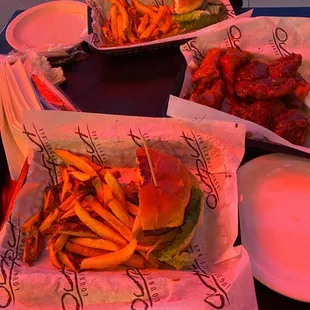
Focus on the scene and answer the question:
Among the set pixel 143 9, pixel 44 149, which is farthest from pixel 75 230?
pixel 143 9

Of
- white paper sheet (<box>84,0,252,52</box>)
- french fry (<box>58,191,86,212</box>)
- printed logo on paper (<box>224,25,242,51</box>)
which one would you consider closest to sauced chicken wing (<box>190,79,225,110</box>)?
printed logo on paper (<box>224,25,242,51</box>)

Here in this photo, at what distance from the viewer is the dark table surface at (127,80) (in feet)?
7.13

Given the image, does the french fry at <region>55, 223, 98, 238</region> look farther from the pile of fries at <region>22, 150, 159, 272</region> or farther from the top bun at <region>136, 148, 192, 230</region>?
the top bun at <region>136, 148, 192, 230</region>

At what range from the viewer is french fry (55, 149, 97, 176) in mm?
1642

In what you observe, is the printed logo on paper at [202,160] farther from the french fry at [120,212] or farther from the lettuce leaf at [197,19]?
the lettuce leaf at [197,19]

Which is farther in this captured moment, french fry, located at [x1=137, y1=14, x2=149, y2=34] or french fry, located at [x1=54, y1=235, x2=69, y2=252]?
french fry, located at [x1=137, y1=14, x2=149, y2=34]

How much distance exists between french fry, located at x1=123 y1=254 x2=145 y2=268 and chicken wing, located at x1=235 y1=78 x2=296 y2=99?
0.81m

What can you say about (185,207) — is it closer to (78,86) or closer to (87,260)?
(87,260)

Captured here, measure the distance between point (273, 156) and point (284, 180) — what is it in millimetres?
108

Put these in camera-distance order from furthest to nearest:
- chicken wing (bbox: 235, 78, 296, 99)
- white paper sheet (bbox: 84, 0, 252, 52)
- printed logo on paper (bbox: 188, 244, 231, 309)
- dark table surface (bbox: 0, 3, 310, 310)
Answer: white paper sheet (bbox: 84, 0, 252, 52), dark table surface (bbox: 0, 3, 310, 310), chicken wing (bbox: 235, 78, 296, 99), printed logo on paper (bbox: 188, 244, 231, 309)

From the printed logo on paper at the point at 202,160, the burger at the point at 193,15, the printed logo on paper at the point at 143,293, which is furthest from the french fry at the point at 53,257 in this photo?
the burger at the point at 193,15

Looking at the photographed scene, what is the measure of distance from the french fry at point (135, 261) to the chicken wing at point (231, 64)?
2.89ft

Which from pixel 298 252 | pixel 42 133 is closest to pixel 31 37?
pixel 42 133

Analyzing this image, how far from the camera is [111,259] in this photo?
140 centimetres
